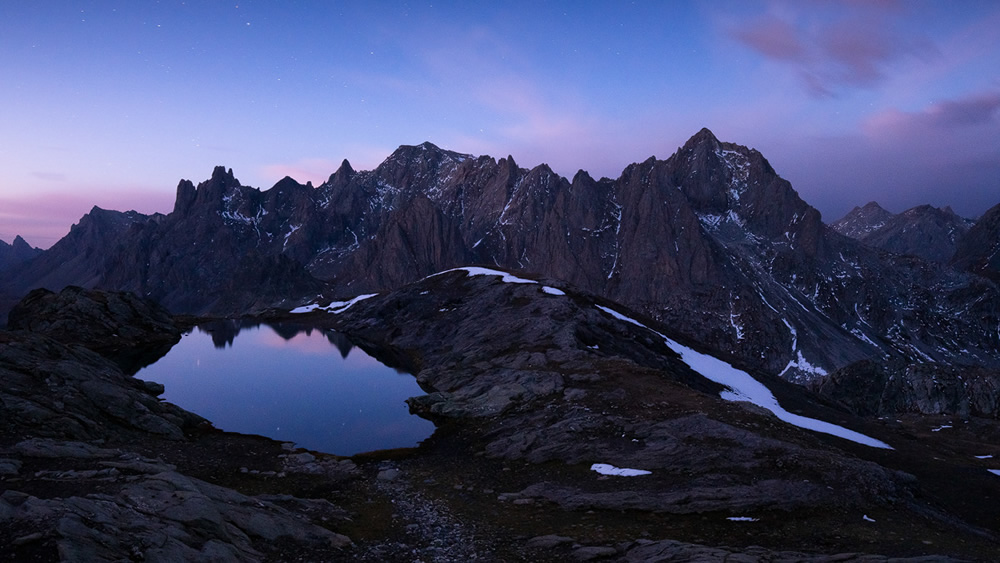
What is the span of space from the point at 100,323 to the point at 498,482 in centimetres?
11347

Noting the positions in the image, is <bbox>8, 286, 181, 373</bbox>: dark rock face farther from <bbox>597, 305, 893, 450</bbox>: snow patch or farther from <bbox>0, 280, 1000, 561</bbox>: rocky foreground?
<bbox>597, 305, 893, 450</bbox>: snow patch

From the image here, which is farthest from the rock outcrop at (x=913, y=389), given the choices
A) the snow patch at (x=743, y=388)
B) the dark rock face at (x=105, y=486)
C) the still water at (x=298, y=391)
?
the dark rock face at (x=105, y=486)

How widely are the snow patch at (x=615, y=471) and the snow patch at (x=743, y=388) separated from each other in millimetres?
27778

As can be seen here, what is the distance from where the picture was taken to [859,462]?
3045 cm

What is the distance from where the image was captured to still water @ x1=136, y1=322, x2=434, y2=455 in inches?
2019

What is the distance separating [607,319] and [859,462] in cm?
5537

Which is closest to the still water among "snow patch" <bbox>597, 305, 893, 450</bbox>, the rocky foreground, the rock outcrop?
the rocky foreground

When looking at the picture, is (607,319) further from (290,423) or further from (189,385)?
(189,385)

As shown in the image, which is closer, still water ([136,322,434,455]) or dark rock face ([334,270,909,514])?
dark rock face ([334,270,909,514])

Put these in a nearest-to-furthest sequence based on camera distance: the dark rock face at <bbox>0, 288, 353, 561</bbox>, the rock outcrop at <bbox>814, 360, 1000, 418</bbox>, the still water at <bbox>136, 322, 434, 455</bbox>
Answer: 1. the dark rock face at <bbox>0, 288, 353, 561</bbox>
2. the still water at <bbox>136, 322, 434, 455</bbox>
3. the rock outcrop at <bbox>814, 360, 1000, 418</bbox>

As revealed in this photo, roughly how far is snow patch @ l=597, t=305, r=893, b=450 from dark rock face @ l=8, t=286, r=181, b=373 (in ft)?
300

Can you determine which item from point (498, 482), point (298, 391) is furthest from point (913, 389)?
point (298, 391)

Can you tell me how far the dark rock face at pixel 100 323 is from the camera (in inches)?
4048

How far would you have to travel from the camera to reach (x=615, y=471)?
33031 mm
